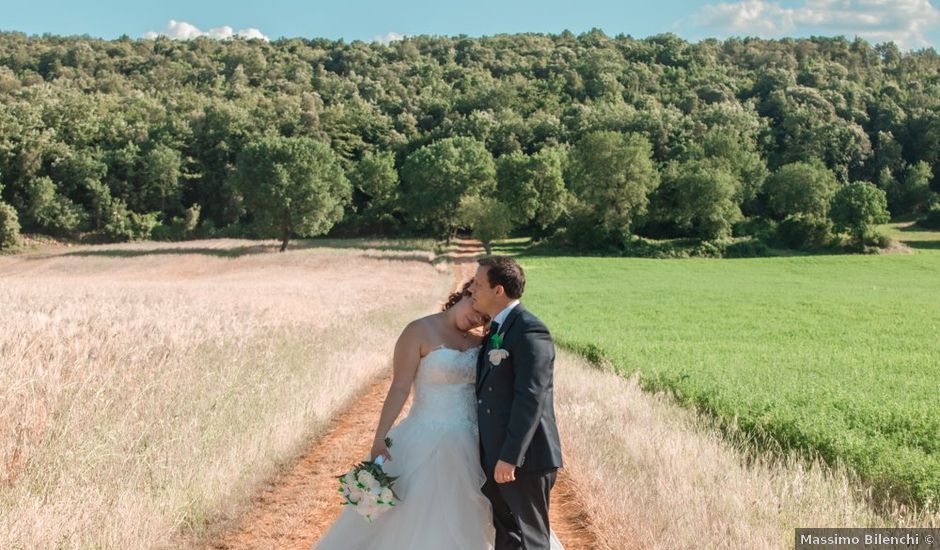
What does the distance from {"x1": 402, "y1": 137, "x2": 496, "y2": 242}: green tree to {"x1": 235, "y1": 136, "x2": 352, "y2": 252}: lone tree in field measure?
11.4 m

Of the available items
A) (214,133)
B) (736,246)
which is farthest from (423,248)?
(214,133)

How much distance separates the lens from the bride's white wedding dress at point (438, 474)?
5.08 m

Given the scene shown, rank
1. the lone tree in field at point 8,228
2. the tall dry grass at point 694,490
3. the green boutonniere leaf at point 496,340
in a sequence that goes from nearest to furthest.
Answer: the green boutonniere leaf at point 496,340, the tall dry grass at point 694,490, the lone tree in field at point 8,228

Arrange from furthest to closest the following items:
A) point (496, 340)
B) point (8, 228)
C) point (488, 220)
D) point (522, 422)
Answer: point (8, 228), point (488, 220), point (496, 340), point (522, 422)

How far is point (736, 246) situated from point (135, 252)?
54.0 meters

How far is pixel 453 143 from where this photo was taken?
82.5 metres

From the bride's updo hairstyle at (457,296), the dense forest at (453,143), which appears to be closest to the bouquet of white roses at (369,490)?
the bride's updo hairstyle at (457,296)

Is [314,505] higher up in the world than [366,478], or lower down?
lower down

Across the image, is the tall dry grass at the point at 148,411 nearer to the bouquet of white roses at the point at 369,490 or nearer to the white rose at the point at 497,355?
the bouquet of white roses at the point at 369,490

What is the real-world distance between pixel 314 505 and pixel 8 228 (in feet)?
237

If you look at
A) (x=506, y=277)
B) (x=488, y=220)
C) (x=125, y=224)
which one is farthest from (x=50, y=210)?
(x=506, y=277)

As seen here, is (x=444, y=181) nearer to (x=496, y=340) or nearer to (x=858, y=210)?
(x=858, y=210)

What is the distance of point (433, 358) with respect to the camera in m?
5.20

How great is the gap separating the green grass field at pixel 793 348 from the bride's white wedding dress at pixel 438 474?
4279 millimetres
